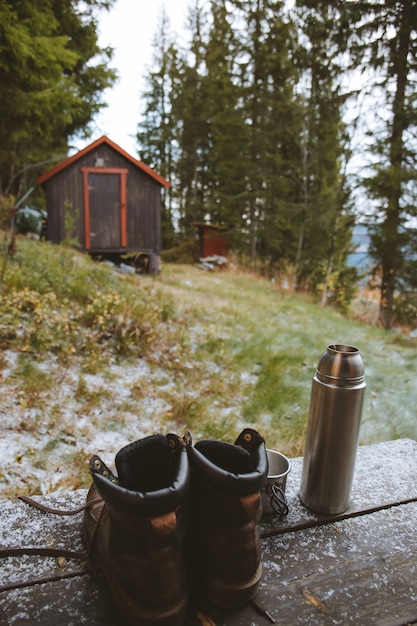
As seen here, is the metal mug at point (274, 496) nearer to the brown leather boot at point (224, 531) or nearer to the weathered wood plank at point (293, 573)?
the weathered wood plank at point (293, 573)

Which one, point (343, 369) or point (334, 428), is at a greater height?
point (343, 369)

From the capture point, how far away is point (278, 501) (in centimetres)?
121

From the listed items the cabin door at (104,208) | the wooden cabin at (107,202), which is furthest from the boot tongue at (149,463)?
the cabin door at (104,208)

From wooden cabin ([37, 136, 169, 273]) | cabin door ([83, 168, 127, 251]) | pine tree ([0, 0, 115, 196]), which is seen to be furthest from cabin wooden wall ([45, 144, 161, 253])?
pine tree ([0, 0, 115, 196])

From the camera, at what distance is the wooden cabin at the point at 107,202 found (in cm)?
1010

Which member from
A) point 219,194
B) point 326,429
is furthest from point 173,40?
point 326,429

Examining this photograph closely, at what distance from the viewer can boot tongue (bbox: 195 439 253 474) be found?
970 mm

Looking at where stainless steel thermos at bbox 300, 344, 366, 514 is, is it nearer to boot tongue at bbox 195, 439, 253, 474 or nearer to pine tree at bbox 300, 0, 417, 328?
boot tongue at bbox 195, 439, 253, 474

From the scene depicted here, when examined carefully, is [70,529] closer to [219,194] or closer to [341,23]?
[341,23]

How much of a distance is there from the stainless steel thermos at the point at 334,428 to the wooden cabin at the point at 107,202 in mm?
9158

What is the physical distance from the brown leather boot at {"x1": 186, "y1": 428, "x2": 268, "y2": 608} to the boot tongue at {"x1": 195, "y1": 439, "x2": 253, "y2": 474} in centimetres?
4

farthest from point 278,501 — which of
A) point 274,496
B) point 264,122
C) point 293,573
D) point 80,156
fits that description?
point 264,122

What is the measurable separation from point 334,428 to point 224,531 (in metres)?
0.52

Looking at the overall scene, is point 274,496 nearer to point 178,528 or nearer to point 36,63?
point 178,528
